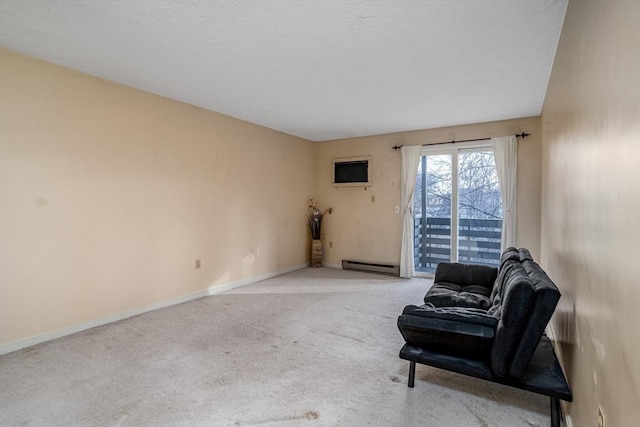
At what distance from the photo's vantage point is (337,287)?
467 cm

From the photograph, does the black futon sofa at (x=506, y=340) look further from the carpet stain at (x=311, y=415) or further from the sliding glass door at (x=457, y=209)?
the sliding glass door at (x=457, y=209)

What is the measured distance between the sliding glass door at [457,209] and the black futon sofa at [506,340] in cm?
272

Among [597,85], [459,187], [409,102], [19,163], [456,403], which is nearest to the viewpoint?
[597,85]

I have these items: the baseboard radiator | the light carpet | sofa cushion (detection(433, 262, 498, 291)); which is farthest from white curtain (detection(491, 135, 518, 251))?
the light carpet

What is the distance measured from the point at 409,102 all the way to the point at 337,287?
2.69 metres

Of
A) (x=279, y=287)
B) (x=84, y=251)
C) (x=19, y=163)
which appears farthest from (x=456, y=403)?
(x=19, y=163)

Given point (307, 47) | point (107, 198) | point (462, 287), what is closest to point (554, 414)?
point (462, 287)

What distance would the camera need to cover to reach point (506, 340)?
1718 mm

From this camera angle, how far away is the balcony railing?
479 centimetres

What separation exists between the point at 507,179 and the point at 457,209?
2.70ft

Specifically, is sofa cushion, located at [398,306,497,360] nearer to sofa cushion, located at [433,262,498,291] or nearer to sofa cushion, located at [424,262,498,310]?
sofa cushion, located at [424,262,498,310]

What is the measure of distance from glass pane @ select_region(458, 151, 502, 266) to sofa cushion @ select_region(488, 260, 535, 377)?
3.33m

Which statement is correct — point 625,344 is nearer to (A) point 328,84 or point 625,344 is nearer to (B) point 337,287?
(A) point 328,84

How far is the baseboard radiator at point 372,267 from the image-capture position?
5.47m
